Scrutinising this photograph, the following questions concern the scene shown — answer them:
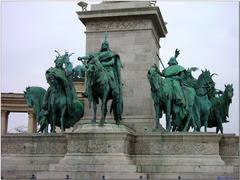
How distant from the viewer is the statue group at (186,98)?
20953 mm

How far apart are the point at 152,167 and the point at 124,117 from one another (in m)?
3.80

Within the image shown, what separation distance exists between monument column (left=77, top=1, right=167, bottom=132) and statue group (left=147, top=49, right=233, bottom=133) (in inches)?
59.7

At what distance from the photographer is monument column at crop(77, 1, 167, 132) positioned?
23.4 metres

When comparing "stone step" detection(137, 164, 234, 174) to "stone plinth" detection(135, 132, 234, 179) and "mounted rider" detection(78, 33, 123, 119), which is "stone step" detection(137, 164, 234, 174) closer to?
"stone plinth" detection(135, 132, 234, 179)

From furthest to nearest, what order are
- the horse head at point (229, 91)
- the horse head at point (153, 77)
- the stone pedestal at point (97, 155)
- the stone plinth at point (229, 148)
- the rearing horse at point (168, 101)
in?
the horse head at point (229, 91), the stone plinth at point (229, 148), the rearing horse at point (168, 101), the horse head at point (153, 77), the stone pedestal at point (97, 155)

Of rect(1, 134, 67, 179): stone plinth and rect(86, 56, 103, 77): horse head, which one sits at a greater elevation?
rect(86, 56, 103, 77): horse head

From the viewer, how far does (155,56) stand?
981 inches

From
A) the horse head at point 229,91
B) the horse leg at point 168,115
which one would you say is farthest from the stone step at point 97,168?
the horse head at point 229,91

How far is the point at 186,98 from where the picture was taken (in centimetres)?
2191

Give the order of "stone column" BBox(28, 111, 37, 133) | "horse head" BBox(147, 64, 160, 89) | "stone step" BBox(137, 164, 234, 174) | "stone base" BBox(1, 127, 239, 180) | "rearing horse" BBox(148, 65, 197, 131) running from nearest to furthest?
"stone base" BBox(1, 127, 239, 180) < "stone step" BBox(137, 164, 234, 174) < "horse head" BBox(147, 64, 160, 89) < "rearing horse" BBox(148, 65, 197, 131) < "stone column" BBox(28, 111, 37, 133)

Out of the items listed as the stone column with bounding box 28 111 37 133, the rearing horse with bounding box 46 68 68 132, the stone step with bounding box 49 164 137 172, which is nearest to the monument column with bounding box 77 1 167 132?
the rearing horse with bounding box 46 68 68 132

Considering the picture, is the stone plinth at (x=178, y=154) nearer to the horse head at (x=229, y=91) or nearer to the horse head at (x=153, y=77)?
the horse head at (x=153, y=77)

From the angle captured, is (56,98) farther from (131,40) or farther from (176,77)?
(176,77)

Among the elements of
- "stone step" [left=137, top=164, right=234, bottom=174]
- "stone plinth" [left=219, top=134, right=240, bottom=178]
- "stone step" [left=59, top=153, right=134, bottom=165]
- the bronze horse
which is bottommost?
"stone step" [left=137, top=164, right=234, bottom=174]
